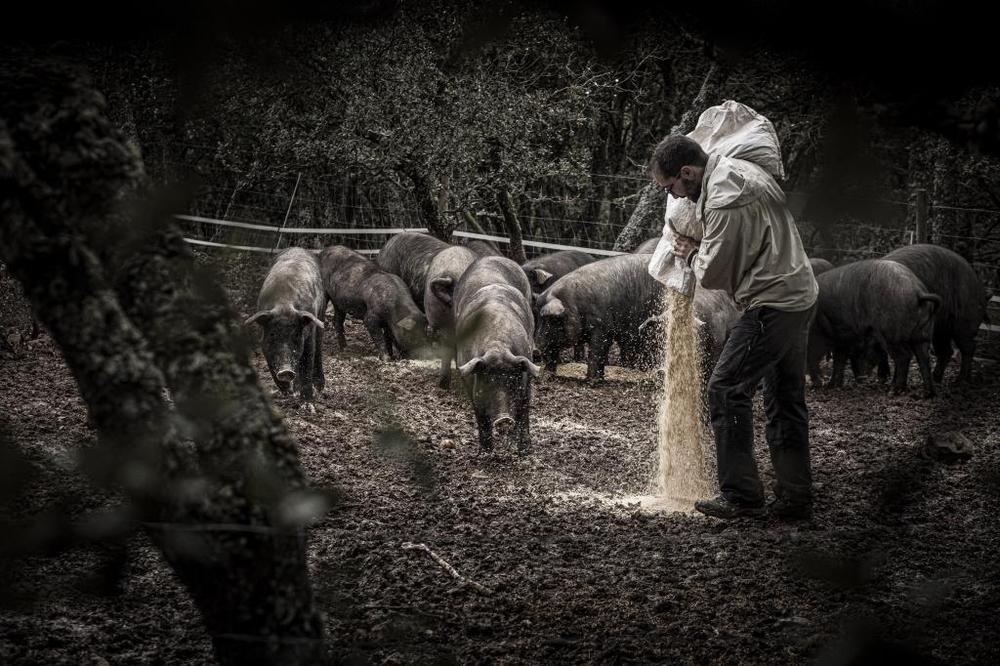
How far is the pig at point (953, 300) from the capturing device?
10211 mm

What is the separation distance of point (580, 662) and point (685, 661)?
36 centimetres

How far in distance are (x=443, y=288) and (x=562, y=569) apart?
235 inches

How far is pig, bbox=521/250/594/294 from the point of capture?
472 inches

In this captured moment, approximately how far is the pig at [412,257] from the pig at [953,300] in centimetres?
525

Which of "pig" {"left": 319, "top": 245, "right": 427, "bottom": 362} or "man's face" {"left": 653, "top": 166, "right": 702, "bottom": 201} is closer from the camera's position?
"man's face" {"left": 653, "top": 166, "right": 702, "bottom": 201}

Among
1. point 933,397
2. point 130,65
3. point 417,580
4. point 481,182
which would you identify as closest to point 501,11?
point 130,65

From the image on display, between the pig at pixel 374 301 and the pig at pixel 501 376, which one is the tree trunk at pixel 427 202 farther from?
the pig at pixel 501 376

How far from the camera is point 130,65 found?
4.48 feet

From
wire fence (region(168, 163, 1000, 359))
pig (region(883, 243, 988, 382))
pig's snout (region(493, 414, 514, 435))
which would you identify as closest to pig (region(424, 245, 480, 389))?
wire fence (region(168, 163, 1000, 359))

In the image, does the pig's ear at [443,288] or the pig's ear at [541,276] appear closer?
the pig's ear at [443,288]

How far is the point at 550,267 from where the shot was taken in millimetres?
12609

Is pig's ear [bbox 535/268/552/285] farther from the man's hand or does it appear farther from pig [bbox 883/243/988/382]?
the man's hand

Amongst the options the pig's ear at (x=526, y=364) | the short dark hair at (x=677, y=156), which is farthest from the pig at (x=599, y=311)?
the short dark hair at (x=677, y=156)

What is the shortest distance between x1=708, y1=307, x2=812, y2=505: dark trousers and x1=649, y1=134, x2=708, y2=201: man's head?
699mm
